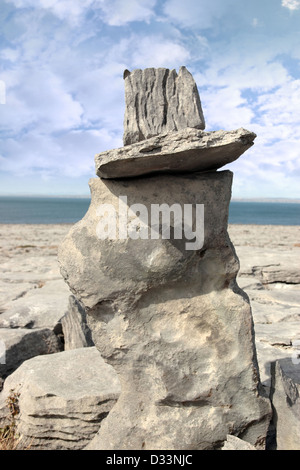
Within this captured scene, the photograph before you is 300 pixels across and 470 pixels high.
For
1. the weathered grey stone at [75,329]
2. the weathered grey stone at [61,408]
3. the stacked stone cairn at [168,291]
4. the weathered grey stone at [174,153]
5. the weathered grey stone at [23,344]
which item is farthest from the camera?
the weathered grey stone at [75,329]

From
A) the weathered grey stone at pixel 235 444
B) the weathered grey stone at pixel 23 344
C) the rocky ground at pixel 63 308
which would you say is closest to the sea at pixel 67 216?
the rocky ground at pixel 63 308

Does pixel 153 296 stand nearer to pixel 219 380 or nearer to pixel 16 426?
pixel 219 380

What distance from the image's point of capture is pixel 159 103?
9.48 feet

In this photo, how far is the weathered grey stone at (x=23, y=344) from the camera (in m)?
4.46

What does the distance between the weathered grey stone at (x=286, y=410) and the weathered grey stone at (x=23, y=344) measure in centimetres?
282

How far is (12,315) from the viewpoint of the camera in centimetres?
539

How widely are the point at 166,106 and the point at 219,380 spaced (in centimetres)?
206

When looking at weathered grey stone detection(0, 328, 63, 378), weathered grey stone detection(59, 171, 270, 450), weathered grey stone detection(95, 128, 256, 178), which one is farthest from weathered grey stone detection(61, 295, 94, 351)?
weathered grey stone detection(95, 128, 256, 178)

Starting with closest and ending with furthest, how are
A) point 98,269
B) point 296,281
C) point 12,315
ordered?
point 98,269, point 12,315, point 296,281

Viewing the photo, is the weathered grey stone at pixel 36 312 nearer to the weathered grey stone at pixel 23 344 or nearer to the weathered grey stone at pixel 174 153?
the weathered grey stone at pixel 23 344

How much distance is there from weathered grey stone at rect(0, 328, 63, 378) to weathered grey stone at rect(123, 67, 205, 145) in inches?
114

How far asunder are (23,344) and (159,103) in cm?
322

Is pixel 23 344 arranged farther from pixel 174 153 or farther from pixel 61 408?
pixel 174 153

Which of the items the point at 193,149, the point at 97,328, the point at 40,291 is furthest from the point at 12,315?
the point at 193,149
